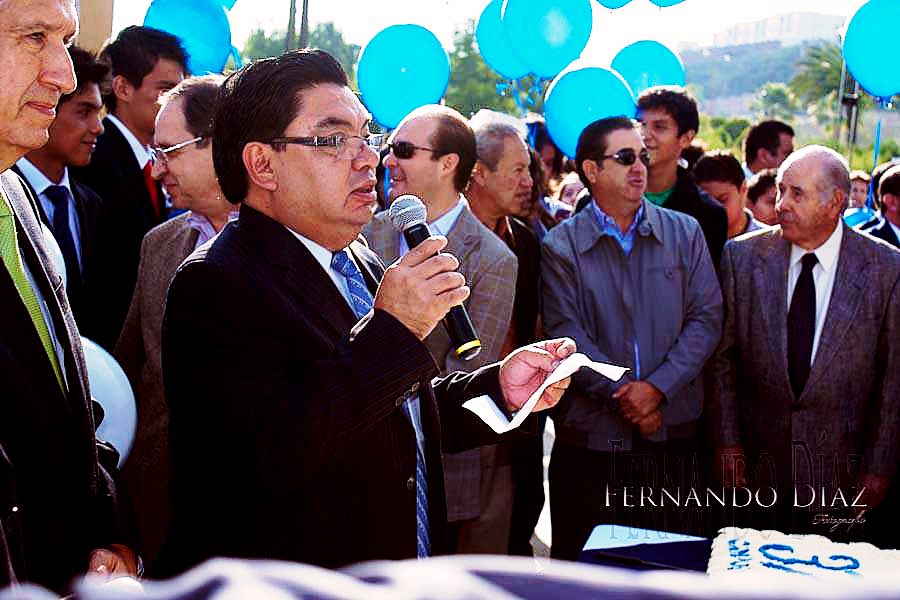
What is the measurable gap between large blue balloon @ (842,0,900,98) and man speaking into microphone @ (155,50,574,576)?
172 inches

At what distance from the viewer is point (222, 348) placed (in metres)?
1.96

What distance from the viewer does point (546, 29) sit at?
5926 mm

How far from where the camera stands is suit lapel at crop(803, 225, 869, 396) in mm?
4121

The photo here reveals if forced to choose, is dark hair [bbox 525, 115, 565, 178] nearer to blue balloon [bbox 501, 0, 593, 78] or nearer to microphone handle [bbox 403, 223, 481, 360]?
blue balloon [bbox 501, 0, 593, 78]

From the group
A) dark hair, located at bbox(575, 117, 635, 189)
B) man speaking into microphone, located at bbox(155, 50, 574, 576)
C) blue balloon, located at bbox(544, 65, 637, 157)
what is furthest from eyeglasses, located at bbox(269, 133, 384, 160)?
blue balloon, located at bbox(544, 65, 637, 157)

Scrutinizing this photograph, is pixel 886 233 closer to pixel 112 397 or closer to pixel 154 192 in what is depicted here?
pixel 154 192

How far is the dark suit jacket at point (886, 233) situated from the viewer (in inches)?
227

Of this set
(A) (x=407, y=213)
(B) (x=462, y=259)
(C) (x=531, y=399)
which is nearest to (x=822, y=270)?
(B) (x=462, y=259)

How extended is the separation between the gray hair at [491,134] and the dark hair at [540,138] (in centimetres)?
239

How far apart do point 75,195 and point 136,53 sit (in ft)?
3.38

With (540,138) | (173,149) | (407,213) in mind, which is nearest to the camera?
(407,213)

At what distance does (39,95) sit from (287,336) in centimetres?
67

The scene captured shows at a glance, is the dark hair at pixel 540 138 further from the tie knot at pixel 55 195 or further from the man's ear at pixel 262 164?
the man's ear at pixel 262 164

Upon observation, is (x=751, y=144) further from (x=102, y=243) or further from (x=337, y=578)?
(x=337, y=578)
